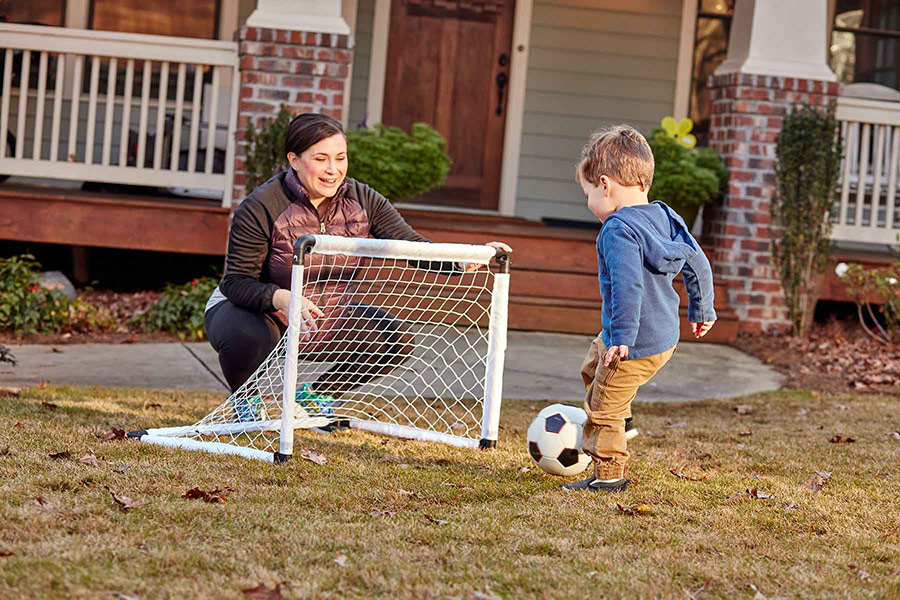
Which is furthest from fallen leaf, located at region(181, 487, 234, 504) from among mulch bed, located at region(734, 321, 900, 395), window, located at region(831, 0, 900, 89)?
window, located at region(831, 0, 900, 89)

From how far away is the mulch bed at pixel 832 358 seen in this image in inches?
266

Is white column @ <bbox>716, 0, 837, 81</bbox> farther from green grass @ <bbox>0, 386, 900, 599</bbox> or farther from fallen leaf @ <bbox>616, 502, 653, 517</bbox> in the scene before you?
fallen leaf @ <bbox>616, 502, 653, 517</bbox>

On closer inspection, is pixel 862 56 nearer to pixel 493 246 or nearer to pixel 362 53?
pixel 362 53

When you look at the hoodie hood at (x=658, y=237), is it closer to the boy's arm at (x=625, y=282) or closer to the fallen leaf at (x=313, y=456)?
the boy's arm at (x=625, y=282)

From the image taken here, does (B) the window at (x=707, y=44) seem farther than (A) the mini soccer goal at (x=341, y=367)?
Yes

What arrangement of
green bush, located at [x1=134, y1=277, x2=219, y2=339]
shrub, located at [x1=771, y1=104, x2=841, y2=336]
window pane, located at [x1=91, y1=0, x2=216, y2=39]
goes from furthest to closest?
window pane, located at [x1=91, y1=0, x2=216, y2=39] < shrub, located at [x1=771, y1=104, x2=841, y2=336] < green bush, located at [x1=134, y1=277, x2=219, y2=339]

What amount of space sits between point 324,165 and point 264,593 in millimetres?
2192

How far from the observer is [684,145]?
830 cm

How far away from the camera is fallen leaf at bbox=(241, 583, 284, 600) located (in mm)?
A: 2609

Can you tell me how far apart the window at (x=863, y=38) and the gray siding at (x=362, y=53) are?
14.3 ft

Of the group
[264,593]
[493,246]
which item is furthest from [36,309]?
[264,593]

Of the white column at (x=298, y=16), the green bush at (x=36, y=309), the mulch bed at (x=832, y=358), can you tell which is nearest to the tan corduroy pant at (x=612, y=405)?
the mulch bed at (x=832, y=358)

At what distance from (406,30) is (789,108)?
11.7ft

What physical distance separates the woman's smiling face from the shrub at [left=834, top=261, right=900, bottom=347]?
4470 millimetres
